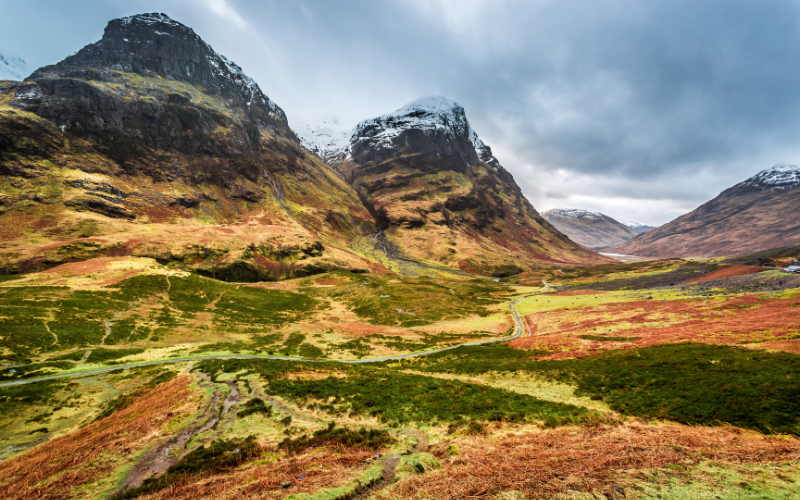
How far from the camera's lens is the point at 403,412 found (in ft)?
62.3

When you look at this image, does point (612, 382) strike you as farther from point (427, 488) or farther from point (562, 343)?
point (427, 488)

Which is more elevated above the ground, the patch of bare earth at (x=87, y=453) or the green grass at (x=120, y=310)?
the green grass at (x=120, y=310)

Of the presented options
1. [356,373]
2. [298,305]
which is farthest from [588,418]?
[298,305]

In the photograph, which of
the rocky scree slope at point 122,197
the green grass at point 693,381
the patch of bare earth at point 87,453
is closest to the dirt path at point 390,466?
the patch of bare earth at point 87,453

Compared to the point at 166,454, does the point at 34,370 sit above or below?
above

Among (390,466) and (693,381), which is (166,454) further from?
(693,381)

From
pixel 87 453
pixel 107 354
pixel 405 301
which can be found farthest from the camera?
pixel 405 301

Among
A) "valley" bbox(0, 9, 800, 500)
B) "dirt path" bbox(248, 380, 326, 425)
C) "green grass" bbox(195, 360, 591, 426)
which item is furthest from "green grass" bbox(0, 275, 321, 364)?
"dirt path" bbox(248, 380, 326, 425)

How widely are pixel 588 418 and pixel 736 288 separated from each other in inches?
3641

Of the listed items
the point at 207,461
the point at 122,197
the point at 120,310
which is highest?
the point at 122,197

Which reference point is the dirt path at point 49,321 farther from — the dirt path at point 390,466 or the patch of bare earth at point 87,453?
the dirt path at point 390,466

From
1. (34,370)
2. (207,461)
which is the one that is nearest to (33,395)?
(34,370)

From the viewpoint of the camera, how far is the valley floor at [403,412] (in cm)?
1002

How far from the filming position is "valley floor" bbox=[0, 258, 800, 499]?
10.0 meters
